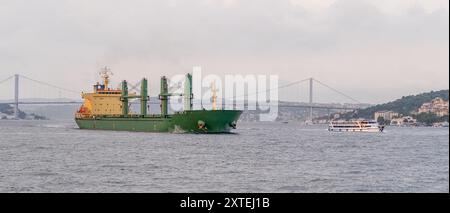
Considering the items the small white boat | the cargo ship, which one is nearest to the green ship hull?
the cargo ship

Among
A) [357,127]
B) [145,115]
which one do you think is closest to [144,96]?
[145,115]

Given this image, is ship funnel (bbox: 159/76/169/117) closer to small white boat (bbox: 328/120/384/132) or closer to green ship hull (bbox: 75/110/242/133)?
green ship hull (bbox: 75/110/242/133)

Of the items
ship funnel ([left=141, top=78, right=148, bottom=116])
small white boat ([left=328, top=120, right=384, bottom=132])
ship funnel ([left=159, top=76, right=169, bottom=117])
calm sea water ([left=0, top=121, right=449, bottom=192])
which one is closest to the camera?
calm sea water ([left=0, top=121, right=449, bottom=192])

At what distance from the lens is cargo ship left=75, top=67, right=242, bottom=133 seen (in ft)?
240

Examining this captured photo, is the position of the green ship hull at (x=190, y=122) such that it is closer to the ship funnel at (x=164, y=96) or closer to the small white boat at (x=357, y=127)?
the ship funnel at (x=164, y=96)

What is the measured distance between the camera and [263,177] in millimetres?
31688

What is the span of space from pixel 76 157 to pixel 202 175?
12605mm

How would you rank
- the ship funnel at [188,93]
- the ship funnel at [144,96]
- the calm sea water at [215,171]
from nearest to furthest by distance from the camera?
the calm sea water at [215,171] < the ship funnel at [188,93] < the ship funnel at [144,96]

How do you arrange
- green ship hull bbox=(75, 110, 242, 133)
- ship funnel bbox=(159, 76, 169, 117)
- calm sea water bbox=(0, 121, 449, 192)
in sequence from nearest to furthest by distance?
1. calm sea water bbox=(0, 121, 449, 192)
2. green ship hull bbox=(75, 110, 242, 133)
3. ship funnel bbox=(159, 76, 169, 117)

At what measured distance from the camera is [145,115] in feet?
280

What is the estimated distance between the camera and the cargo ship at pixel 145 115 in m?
73.1

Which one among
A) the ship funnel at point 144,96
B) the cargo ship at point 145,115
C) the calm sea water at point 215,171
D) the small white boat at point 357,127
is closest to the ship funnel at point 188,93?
the cargo ship at point 145,115
